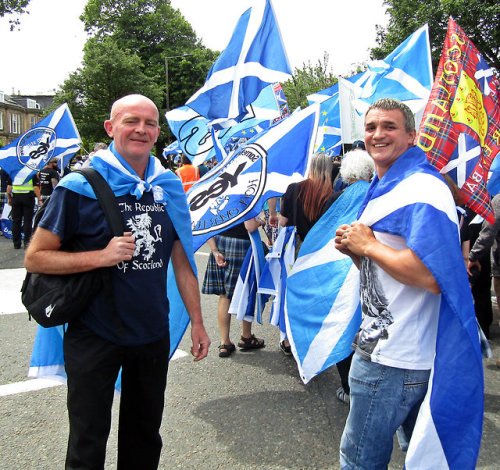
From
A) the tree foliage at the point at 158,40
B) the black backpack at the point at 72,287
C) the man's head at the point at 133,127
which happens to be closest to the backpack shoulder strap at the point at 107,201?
the black backpack at the point at 72,287

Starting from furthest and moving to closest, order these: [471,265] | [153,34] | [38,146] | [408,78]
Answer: [153,34]
[38,146]
[408,78]
[471,265]

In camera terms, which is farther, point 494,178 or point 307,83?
point 307,83

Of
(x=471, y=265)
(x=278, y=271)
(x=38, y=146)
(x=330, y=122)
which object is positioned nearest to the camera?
(x=278, y=271)

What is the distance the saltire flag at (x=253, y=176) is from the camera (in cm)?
361

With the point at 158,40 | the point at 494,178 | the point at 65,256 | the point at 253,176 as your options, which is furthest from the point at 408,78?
the point at 158,40

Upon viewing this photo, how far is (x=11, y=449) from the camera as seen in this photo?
2816 mm

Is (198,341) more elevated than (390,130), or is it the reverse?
(390,130)

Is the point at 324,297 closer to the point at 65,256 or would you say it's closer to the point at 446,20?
the point at 65,256

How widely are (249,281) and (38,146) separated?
6627 millimetres

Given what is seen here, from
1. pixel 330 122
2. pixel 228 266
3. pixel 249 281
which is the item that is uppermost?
pixel 330 122

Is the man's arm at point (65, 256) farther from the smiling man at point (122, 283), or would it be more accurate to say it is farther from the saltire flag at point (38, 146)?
the saltire flag at point (38, 146)

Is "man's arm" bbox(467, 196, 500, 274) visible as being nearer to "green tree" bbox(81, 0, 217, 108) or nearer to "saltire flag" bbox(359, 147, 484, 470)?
"saltire flag" bbox(359, 147, 484, 470)

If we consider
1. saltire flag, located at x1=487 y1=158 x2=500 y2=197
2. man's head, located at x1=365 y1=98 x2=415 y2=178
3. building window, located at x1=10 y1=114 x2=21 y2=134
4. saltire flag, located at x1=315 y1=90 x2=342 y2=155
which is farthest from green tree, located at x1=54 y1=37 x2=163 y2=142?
building window, located at x1=10 y1=114 x2=21 y2=134

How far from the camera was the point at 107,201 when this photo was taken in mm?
1951
